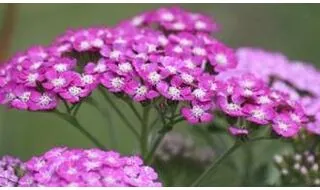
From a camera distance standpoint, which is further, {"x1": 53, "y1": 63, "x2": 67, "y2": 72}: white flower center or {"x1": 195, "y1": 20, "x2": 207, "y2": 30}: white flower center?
{"x1": 195, "y1": 20, "x2": 207, "y2": 30}: white flower center

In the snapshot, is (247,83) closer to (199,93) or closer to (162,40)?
(199,93)

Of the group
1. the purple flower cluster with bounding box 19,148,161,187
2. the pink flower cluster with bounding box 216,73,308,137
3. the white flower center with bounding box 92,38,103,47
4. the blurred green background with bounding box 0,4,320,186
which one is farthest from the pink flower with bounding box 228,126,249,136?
the blurred green background with bounding box 0,4,320,186

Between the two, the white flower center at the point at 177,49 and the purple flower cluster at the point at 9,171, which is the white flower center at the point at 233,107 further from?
the purple flower cluster at the point at 9,171

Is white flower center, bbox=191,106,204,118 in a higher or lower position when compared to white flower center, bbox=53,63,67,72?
lower

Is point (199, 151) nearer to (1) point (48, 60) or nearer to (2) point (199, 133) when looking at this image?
(2) point (199, 133)

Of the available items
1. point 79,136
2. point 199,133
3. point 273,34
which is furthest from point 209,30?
point 273,34

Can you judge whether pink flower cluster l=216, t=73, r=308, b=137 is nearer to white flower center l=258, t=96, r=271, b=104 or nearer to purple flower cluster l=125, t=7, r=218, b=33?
white flower center l=258, t=96, r=271, b=104

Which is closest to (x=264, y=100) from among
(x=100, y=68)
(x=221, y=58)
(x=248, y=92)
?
(x=248, y=92)
